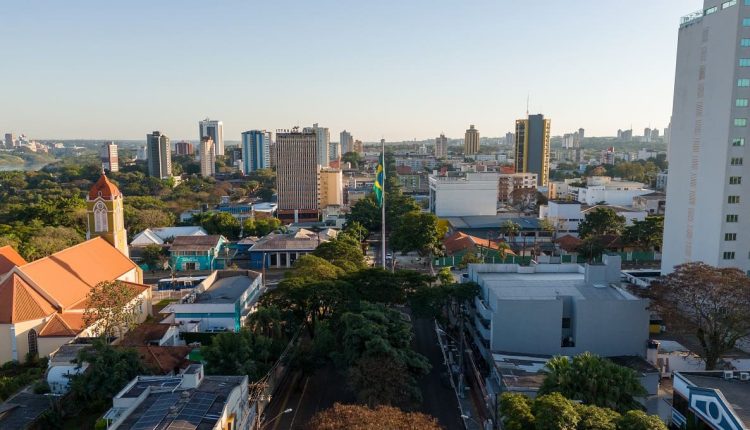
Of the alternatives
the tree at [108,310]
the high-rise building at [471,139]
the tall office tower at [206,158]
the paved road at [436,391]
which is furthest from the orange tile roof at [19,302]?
the high-rise building at [471,139]

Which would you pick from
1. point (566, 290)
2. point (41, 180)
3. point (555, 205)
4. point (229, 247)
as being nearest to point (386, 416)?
point (566, 290)

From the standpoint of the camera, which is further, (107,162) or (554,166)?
(554,166)

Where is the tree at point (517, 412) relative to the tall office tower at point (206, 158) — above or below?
below

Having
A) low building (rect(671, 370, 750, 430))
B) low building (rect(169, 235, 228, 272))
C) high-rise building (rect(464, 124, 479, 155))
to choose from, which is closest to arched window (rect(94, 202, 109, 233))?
low building (rect(169, 235, 228, 272))

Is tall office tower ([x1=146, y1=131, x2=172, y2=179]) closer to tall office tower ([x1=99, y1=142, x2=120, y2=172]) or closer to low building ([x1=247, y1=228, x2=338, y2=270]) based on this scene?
tall office tower ([x1=99, y1=142, x2=120, y2=172])

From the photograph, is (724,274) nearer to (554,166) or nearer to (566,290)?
(566,290)

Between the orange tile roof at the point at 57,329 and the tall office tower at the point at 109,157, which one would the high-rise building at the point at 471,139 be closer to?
the tall office tower at the point at 109,157
